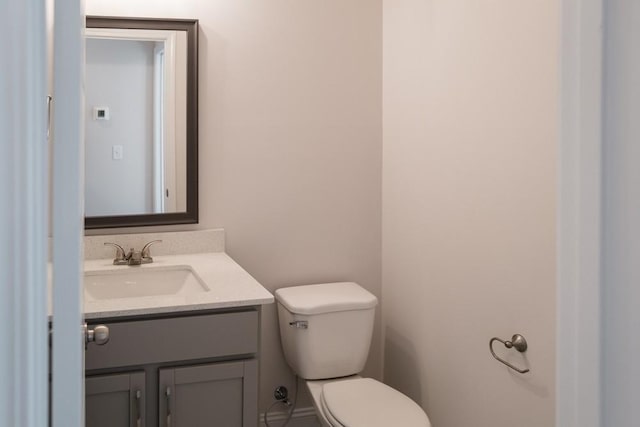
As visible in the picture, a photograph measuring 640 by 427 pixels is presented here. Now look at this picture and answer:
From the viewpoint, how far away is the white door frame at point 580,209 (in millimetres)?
819

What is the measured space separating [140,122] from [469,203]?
1326 millimetres

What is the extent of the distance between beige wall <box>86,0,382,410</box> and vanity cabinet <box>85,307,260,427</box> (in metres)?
0.79

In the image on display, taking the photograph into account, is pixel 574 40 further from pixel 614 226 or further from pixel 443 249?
pixel 443 249

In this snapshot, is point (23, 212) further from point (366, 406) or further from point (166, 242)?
point (166, 242)

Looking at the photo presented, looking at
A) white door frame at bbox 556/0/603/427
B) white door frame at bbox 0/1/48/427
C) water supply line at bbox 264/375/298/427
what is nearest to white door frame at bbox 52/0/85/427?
white door frame at bbox 0/1/48/427

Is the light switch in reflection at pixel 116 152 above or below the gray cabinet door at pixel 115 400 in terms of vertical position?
above

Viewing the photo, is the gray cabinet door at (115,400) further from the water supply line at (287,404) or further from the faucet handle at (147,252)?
the water supply line at (287,404)

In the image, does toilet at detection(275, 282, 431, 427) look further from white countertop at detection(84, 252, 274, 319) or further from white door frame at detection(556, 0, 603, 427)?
white door frame at detection(556, 0, 603, 427)

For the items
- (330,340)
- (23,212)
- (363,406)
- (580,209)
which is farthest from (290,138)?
(23,212)

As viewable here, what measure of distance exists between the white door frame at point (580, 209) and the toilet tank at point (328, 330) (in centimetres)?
158

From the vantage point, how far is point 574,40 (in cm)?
85

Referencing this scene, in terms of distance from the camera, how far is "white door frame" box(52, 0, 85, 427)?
69 centimetres

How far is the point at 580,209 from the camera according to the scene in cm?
84

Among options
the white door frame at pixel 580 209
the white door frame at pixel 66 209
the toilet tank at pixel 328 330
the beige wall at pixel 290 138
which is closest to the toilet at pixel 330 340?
the toilet tank at pixel 328 330
